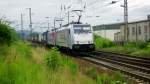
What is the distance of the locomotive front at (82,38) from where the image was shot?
110 ft

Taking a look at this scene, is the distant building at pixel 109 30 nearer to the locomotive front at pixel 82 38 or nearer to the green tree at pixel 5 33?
the locomotive front at pixel 82 38

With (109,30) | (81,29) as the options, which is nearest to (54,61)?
(81,29)

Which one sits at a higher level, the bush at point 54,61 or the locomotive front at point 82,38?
the locomotive front at point 82,38

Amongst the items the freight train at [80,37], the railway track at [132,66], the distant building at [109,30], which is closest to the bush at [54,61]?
the railway track at [132,66]

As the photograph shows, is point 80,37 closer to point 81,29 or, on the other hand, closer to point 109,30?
point 81,29

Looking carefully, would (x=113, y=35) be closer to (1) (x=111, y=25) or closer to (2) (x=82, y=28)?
(1) (x=111, y=25)

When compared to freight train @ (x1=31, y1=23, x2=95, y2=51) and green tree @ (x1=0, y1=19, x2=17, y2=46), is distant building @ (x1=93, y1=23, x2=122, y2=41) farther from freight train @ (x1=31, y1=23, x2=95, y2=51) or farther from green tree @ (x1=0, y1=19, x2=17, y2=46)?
green tree @ (x1=0, y1=19, x2=17, y2=46)

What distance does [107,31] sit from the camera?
9338 cm

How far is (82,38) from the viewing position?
111 feet

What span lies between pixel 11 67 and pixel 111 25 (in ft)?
275

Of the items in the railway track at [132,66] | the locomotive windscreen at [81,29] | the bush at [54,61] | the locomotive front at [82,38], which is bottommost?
the railway track at [132,66]

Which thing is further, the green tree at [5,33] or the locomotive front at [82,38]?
the locomotive front at [82,38]

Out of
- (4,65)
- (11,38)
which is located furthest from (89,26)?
(4,65)

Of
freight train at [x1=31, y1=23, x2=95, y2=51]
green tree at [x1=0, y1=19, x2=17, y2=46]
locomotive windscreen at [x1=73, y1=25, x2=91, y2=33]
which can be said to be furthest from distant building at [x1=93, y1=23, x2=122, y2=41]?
green tree at [x1=0, y1=19, x2=17, y2=46]
